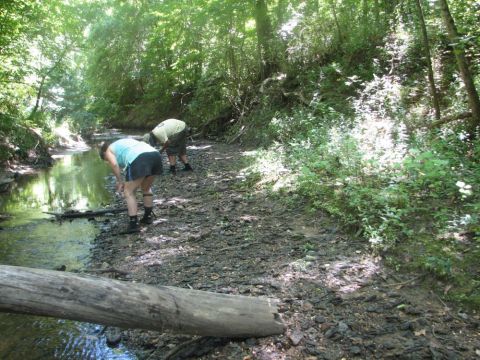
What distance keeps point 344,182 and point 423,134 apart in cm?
197

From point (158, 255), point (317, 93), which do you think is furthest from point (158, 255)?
point (317, 93)

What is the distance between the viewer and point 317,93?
11.8 metres

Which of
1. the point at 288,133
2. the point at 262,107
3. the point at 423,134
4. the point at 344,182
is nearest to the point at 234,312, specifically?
the point at 344,182

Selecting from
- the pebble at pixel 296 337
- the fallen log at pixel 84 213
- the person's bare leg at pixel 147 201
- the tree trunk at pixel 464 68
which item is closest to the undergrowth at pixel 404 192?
the tree trunk at pixel 464 68

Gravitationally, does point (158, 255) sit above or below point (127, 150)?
below

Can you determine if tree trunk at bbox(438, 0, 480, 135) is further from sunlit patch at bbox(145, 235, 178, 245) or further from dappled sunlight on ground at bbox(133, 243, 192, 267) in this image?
sunlit patch at bbox(145, 235, 178, 245)

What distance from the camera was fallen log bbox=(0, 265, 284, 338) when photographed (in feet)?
9.22

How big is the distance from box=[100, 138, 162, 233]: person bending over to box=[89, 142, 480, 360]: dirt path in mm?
636

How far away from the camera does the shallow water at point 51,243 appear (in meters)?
3.70

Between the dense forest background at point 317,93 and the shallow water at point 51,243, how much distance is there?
3.06 metres

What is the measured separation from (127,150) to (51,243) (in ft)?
6.53

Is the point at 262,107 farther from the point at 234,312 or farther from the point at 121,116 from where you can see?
the point at 121,116

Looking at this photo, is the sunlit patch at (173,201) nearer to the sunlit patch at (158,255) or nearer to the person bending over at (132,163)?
the person bending over at (132,163)

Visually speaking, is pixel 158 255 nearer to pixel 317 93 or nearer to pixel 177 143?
pixel 177 143
